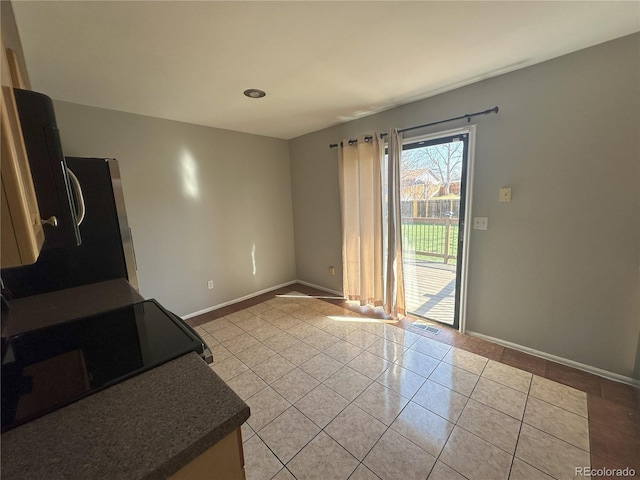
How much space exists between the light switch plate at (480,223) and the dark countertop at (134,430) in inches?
94.9

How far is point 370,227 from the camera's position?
10.1 ft

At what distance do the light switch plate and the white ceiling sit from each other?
118 centimetres

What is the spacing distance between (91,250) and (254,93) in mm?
1762

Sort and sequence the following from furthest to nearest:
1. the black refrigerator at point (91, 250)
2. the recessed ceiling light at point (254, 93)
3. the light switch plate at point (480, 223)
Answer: the light switch plate at point (480, 223) < the recessed ceiling light at point (254, 93) < the black refrigerator at point (91, 250)

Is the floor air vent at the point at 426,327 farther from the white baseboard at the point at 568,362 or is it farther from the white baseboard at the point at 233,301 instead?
the white baseboard at the point at 233,301

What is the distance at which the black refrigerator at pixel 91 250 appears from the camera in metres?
1.61

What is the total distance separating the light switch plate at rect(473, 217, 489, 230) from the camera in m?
2.30

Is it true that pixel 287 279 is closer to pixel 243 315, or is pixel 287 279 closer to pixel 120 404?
pixel 243 315

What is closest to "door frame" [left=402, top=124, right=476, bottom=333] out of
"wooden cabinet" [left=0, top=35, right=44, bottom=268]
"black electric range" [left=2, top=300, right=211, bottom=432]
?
"black electric range" [left=2, top=300, right=211, bottom=432]

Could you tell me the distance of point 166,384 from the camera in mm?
761

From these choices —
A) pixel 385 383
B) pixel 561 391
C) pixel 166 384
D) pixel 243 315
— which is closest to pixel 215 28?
pixel 166 384

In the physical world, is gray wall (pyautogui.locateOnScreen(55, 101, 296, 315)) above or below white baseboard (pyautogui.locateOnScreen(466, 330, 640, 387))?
above

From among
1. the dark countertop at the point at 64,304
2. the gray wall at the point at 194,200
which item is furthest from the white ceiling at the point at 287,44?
the dark countertop at the point at 64,304

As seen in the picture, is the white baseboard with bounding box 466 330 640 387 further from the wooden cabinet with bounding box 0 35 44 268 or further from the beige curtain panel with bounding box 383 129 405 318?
the wooden cabinet with bounding box 0 35 44 268
